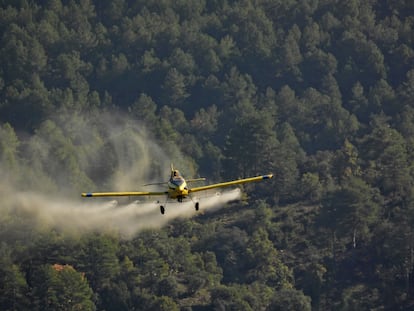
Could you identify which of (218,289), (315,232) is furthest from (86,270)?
(315,232)

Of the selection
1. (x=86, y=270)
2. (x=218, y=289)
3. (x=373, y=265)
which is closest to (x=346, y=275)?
(x=373, y=265)

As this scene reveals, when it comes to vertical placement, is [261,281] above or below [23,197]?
below

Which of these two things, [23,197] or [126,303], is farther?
[23,197]

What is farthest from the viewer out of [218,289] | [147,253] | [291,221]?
[291,221]

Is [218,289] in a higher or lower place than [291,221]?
lower

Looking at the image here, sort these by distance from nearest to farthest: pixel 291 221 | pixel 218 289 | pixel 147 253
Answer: pixel 218 289
pixel 147 253
pixel 291 221

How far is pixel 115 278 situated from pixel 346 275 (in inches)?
1177

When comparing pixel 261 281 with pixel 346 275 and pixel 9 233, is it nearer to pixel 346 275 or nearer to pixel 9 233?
pixel 346 275

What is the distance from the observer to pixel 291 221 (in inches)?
7564

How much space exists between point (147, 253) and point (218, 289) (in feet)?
49.2

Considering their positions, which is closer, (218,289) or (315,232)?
(218,289)

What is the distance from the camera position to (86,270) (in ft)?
584

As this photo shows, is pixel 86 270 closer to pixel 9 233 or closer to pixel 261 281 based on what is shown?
pixel 9 233

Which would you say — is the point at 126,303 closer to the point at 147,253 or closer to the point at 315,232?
the point at 147,253
